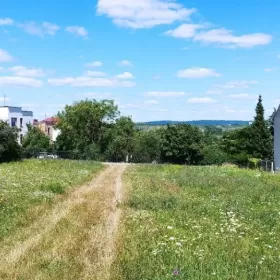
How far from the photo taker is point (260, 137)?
273ft

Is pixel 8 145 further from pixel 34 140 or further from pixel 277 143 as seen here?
pixel 34 140

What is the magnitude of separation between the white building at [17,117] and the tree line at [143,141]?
40.2ft

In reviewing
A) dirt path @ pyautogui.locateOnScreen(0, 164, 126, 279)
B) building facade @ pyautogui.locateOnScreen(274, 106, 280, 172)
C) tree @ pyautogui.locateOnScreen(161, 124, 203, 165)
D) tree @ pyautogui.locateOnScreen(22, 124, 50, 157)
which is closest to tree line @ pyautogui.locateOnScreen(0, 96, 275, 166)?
tree @ pyautogui.locateOnScreen(161, 124, 203, 165)

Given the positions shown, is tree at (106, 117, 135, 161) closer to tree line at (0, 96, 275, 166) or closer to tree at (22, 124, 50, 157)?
tree line at (0, 96, 275, 166)

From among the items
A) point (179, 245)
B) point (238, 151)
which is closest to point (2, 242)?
point (179, 245)

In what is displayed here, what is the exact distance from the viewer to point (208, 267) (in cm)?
816

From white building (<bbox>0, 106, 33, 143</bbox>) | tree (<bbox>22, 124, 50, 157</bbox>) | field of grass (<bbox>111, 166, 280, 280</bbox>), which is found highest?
white building (<bbox>0, 106, 33, 143</bbox>)

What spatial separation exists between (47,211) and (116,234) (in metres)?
4.37

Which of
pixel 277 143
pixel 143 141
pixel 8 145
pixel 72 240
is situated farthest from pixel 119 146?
pixel 72 240

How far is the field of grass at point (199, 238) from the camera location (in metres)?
8.07

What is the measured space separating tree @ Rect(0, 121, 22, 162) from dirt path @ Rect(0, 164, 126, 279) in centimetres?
3202

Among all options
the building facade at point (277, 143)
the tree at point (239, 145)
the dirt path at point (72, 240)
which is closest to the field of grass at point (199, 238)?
the dirt path at point (72, 240)

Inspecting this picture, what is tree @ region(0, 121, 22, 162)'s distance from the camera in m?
47.7

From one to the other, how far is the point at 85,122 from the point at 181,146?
19.5 metres
